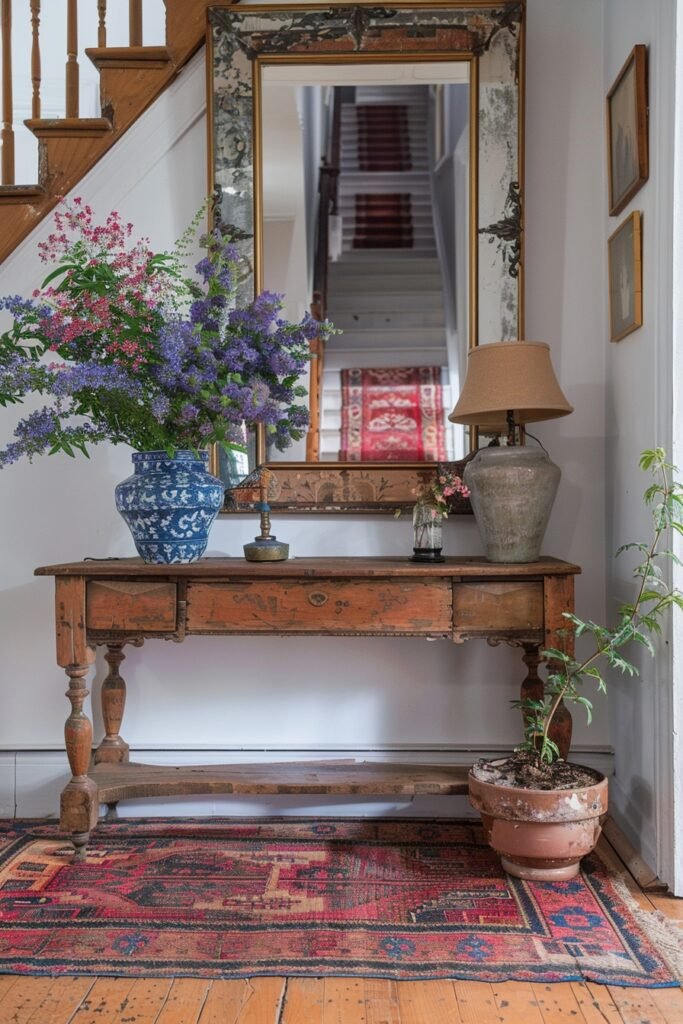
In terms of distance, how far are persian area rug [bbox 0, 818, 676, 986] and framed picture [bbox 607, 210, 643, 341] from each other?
4.81 ft

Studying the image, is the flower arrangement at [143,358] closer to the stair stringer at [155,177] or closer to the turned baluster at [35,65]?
the stair stringer at [155,177]

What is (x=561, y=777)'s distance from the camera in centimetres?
212

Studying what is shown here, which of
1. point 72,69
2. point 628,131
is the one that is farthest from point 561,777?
point 72,69

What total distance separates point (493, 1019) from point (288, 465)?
1.61m

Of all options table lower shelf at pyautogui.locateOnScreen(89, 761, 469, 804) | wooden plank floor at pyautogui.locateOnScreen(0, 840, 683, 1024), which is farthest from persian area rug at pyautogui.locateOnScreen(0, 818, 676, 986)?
table lower shelf at pyautogui.locateOnScreen(89, 761, 469, 804)

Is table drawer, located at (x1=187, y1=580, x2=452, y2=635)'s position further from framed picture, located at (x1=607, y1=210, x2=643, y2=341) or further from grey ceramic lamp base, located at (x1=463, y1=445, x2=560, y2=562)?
framed picture, located at (x1=607, y1=210, x2=643, y2=341)

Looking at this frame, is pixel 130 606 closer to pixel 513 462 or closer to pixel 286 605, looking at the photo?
pixel 286 605

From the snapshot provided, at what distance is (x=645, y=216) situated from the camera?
2240 mm

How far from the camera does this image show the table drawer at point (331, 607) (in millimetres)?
2164

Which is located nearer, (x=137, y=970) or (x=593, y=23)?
(x=137, y=970)

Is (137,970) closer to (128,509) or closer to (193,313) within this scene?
(128,509)

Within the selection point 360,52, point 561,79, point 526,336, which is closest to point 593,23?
point 561,79

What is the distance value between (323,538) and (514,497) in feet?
2.28

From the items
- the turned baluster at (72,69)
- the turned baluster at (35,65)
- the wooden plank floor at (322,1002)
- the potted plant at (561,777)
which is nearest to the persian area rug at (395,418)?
the potted plant at (561,777)
